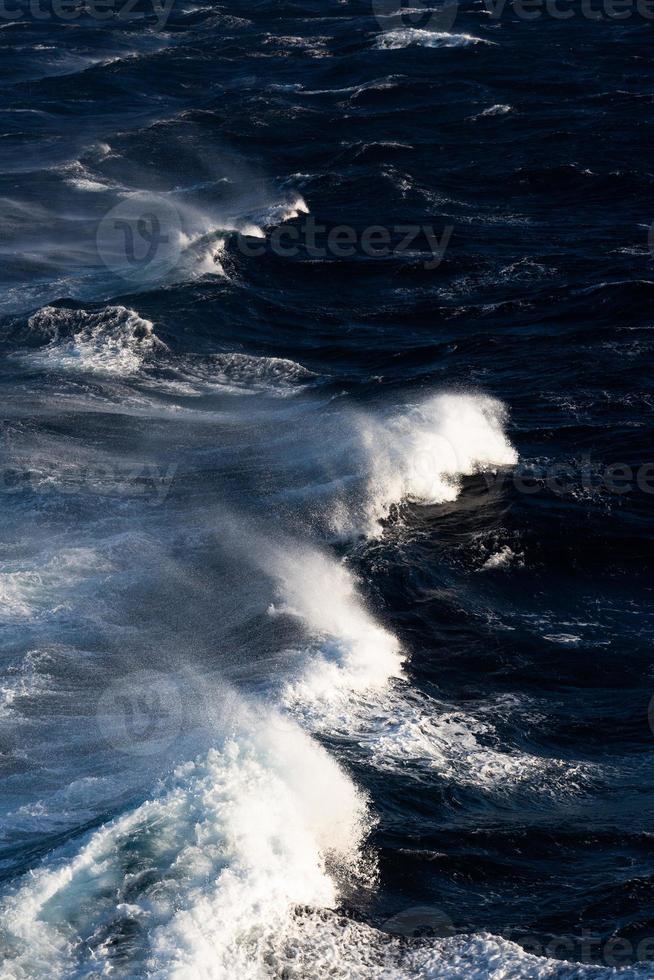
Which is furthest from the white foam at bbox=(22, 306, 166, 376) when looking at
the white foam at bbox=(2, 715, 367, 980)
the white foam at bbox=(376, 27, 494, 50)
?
the white foam at bbox=(376, 27, 494, 50)

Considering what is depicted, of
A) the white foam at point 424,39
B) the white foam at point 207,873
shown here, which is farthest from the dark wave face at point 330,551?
the white foam at point 424,39

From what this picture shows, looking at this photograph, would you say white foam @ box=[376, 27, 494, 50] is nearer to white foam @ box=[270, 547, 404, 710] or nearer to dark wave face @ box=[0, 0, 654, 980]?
dark wave face @ box=[0, 0, 654, 980]

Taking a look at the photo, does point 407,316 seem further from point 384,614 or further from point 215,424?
point 384,614

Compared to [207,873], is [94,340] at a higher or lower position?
higher

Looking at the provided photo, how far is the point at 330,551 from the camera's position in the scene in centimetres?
2345

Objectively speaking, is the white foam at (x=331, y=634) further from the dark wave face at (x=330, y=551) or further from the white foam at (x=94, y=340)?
the white foam at (x=94, y=340)

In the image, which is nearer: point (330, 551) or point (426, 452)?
point (330, 551)

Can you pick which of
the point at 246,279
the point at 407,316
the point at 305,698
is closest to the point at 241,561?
the point at 305,698

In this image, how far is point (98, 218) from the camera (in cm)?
4247

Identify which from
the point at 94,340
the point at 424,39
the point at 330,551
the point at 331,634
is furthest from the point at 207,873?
the point at 424,39

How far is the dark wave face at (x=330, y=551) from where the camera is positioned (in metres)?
15.3

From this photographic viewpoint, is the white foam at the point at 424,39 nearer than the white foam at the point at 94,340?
No

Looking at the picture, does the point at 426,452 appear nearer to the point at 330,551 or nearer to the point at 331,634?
the point at 330,551

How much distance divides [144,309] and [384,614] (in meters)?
16.2
